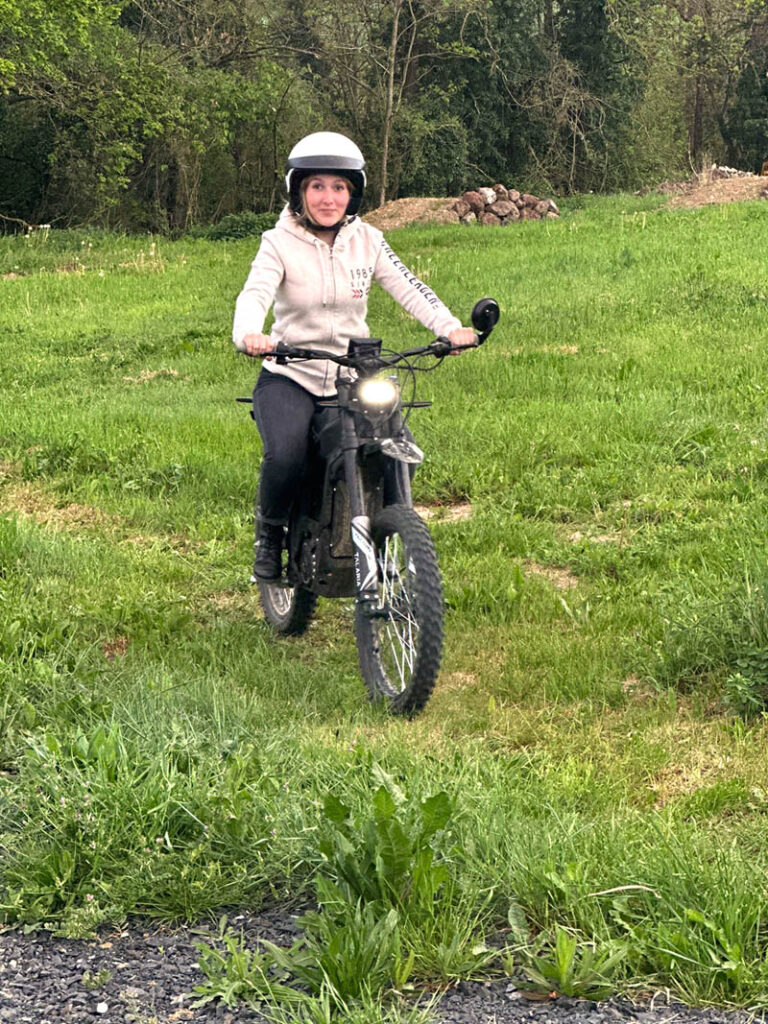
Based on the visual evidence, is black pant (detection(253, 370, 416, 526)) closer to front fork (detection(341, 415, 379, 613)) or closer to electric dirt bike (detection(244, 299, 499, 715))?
electric dirt bike (detection(244, 299, 499, 715))

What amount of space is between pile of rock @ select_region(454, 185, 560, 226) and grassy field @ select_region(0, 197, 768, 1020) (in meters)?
17.8

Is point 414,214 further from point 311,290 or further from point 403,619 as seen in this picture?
point 403,619

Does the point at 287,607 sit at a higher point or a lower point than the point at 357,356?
lower

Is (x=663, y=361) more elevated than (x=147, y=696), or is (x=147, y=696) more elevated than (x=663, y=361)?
(x=663, y=361)

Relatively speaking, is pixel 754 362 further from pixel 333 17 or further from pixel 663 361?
pixel 333 17

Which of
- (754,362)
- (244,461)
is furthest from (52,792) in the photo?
(754,362)

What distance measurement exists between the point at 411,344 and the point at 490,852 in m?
10.9

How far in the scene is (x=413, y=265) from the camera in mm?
20406

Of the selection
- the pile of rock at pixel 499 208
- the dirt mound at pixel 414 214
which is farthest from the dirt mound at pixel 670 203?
the pile of rock at pixel 499 208

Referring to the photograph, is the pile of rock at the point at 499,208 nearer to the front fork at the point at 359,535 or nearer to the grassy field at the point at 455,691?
the grassy field at the point at 455,691

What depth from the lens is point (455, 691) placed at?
5.50 meters

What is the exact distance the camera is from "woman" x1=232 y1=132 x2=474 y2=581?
5.66 metres

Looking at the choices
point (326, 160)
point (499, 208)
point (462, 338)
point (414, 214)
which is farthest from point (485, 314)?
point (499, 208)

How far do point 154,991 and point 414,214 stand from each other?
29.1 m
